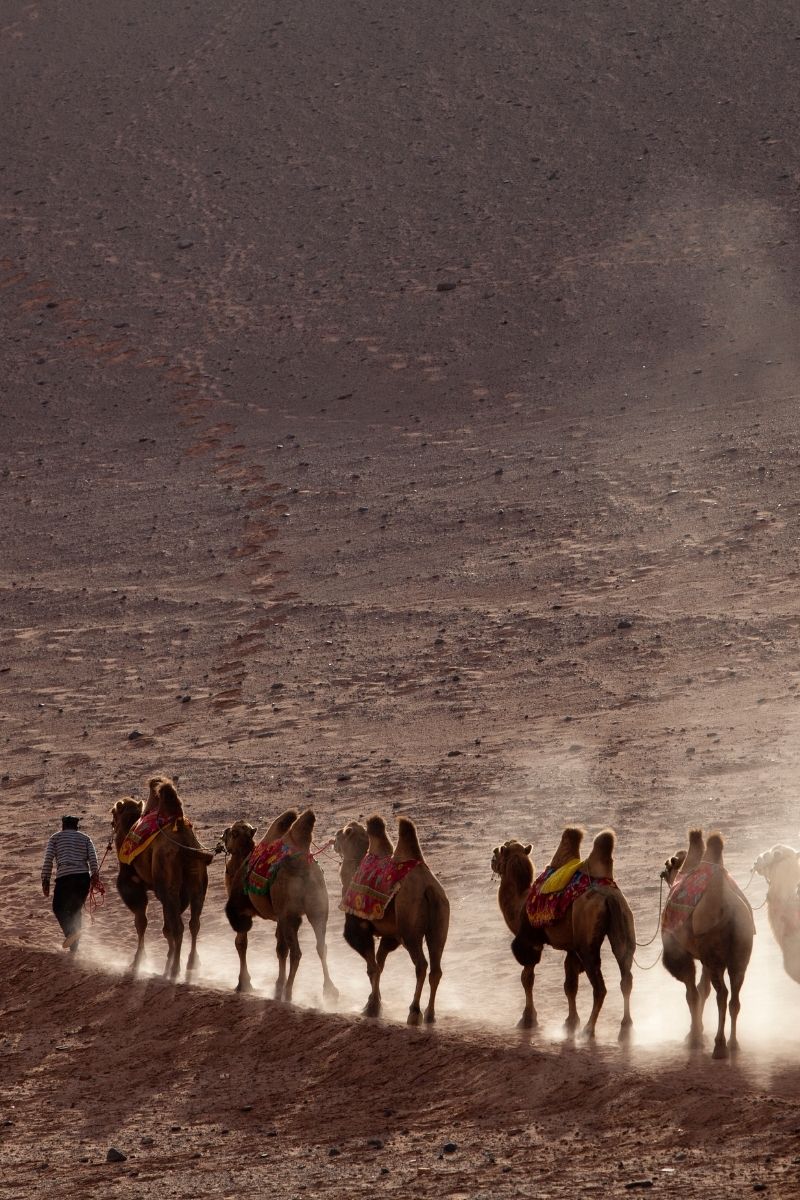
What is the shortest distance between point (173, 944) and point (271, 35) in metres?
52.5

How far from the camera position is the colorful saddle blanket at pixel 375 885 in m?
13.4

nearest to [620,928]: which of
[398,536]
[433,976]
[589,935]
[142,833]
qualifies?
[589,935]

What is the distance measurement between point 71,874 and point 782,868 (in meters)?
6.92

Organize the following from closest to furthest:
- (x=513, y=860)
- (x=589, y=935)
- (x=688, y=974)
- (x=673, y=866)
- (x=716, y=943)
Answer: (x=716, y=943)
(x=688, y=974)
(x=589, y=935)
(x=673, y=866)
(x=513, y=860)

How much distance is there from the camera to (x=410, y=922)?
524 inches

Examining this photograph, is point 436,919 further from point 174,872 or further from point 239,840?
point 174,872

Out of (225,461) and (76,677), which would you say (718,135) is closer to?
(225,461)

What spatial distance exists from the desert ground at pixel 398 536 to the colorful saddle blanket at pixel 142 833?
109 centimetres

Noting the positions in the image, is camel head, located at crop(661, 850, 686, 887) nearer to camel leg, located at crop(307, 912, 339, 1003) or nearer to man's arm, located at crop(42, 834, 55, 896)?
camel leg, located at crop(307, 912, 339, 1003)

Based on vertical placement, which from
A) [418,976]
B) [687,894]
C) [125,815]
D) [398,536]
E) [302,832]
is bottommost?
[418,976]

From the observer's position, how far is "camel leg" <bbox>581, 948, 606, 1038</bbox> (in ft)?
41.4

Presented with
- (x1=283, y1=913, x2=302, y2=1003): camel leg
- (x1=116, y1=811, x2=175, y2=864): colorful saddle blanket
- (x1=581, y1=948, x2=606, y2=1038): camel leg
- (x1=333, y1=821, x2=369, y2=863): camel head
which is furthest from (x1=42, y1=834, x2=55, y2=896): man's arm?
(x1=581, y1=948, x2=606, y2=1038): camel leg

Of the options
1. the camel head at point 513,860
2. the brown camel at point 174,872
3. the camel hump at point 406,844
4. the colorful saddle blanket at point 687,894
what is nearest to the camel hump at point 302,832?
the camel hump at point 406,844

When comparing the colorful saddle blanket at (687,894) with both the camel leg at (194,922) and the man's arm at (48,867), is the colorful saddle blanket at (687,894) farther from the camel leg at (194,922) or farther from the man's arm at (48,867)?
the man's arm at (48,867)
